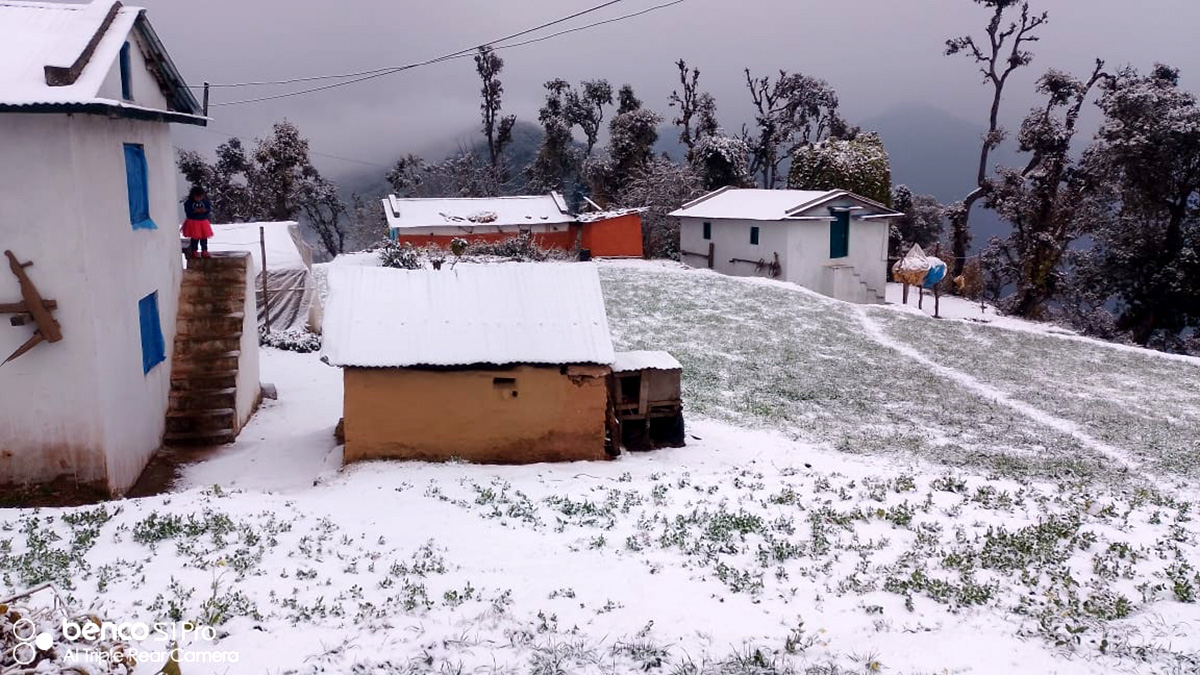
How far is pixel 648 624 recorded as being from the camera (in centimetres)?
608

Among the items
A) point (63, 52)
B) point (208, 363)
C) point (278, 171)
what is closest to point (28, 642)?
point (63, 52)

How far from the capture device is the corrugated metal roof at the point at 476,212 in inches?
1578

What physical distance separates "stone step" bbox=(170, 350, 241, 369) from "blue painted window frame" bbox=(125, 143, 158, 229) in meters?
2.52

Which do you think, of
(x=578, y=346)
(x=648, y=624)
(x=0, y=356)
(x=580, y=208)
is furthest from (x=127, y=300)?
(x=580, y=208)

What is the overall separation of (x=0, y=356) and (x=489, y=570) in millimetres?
7503

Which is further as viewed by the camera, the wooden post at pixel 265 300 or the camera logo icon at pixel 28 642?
the wooden post at pixel 265 300

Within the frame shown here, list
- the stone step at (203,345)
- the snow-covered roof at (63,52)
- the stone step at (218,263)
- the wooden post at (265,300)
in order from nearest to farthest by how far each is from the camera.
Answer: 1. the snow-covered roof at (63,52)
2. the stone step at (203,345)
3. the stone step at (218,263)
4. the wooden post at (265,300)

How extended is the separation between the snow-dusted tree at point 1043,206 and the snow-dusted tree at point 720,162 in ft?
49.2

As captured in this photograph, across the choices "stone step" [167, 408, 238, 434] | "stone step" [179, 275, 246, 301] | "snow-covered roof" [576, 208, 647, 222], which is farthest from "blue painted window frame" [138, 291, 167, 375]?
"snow-covered roof" [576, 208, 647, 222]

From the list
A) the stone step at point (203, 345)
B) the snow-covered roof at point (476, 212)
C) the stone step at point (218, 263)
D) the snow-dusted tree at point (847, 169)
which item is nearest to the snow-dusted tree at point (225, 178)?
the snow-covered roof at point (476, 212)

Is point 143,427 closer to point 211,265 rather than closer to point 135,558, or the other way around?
point 211,265

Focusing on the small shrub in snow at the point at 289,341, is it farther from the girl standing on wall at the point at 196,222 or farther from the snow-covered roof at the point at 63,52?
the snow-covered roof at the point at 63,52

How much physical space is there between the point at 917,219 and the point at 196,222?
43992mm

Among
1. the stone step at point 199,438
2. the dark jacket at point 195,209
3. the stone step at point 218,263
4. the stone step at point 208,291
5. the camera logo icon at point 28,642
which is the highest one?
the dark jacket at point 195,209
